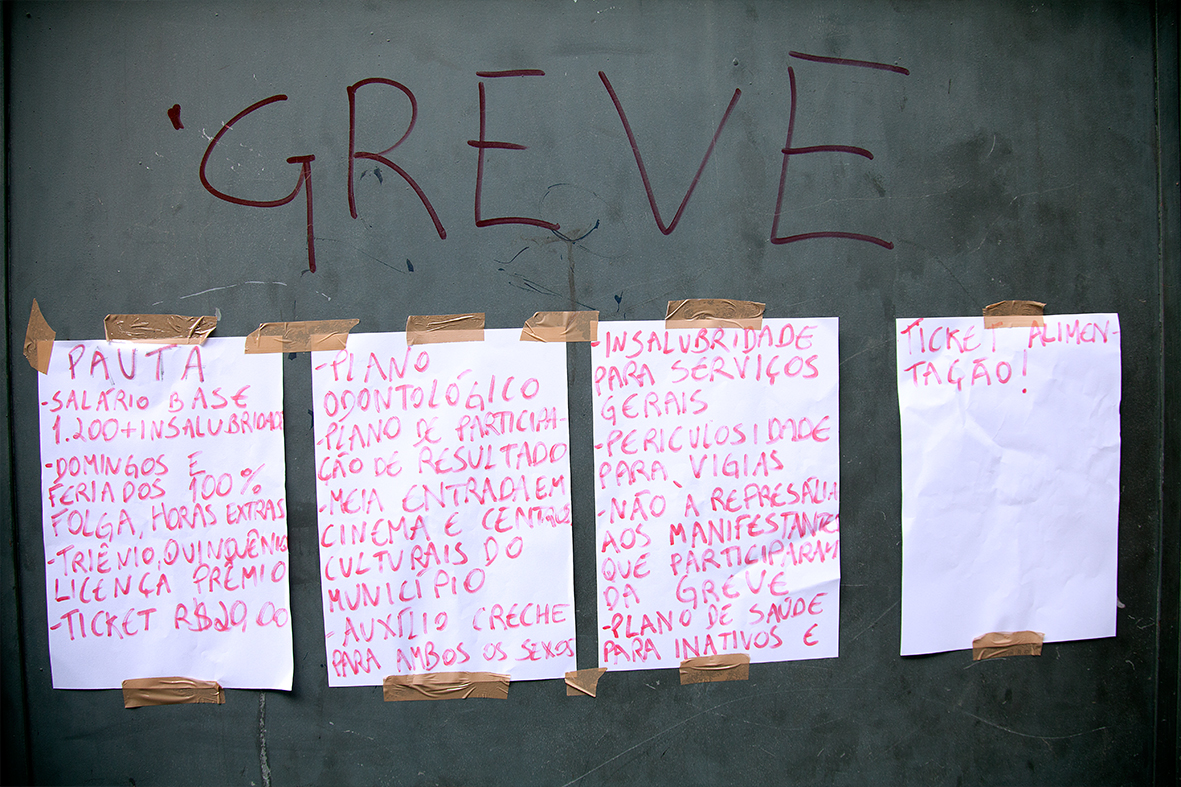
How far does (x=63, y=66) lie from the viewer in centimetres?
165

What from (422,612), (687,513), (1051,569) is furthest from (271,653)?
(1051,569)

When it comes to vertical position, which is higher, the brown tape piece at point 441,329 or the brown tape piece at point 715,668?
the brown tape piece at point 441,329

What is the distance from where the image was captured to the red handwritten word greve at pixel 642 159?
5.41ft

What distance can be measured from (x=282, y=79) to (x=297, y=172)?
0.26 metres

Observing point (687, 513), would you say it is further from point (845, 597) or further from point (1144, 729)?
point (1144, 729)

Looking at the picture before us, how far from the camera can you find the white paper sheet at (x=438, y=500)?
163 centimetres

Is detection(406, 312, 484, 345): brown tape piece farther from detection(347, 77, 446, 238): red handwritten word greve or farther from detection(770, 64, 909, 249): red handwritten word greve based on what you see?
detection(770, 64, 909, 249): red handwritten word greve

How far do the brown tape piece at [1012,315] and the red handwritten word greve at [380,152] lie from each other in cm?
155

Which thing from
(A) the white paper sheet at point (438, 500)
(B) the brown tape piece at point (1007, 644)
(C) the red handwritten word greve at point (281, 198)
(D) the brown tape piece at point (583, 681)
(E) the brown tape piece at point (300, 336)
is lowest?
(D) the brown tape piece at point (583, 681)

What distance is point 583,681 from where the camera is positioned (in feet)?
5.54

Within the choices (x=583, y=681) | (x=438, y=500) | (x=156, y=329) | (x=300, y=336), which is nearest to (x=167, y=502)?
(x=156, y=329)

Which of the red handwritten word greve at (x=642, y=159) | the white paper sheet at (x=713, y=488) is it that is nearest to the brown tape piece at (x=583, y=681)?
the white paper sheet at (x=713, y=488)

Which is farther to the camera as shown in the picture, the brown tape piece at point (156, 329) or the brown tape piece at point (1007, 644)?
the brown tape piece at point (1007, 644)

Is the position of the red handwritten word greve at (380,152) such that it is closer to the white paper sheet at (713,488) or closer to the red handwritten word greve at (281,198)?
the red handwritten word greve at (281,198)
